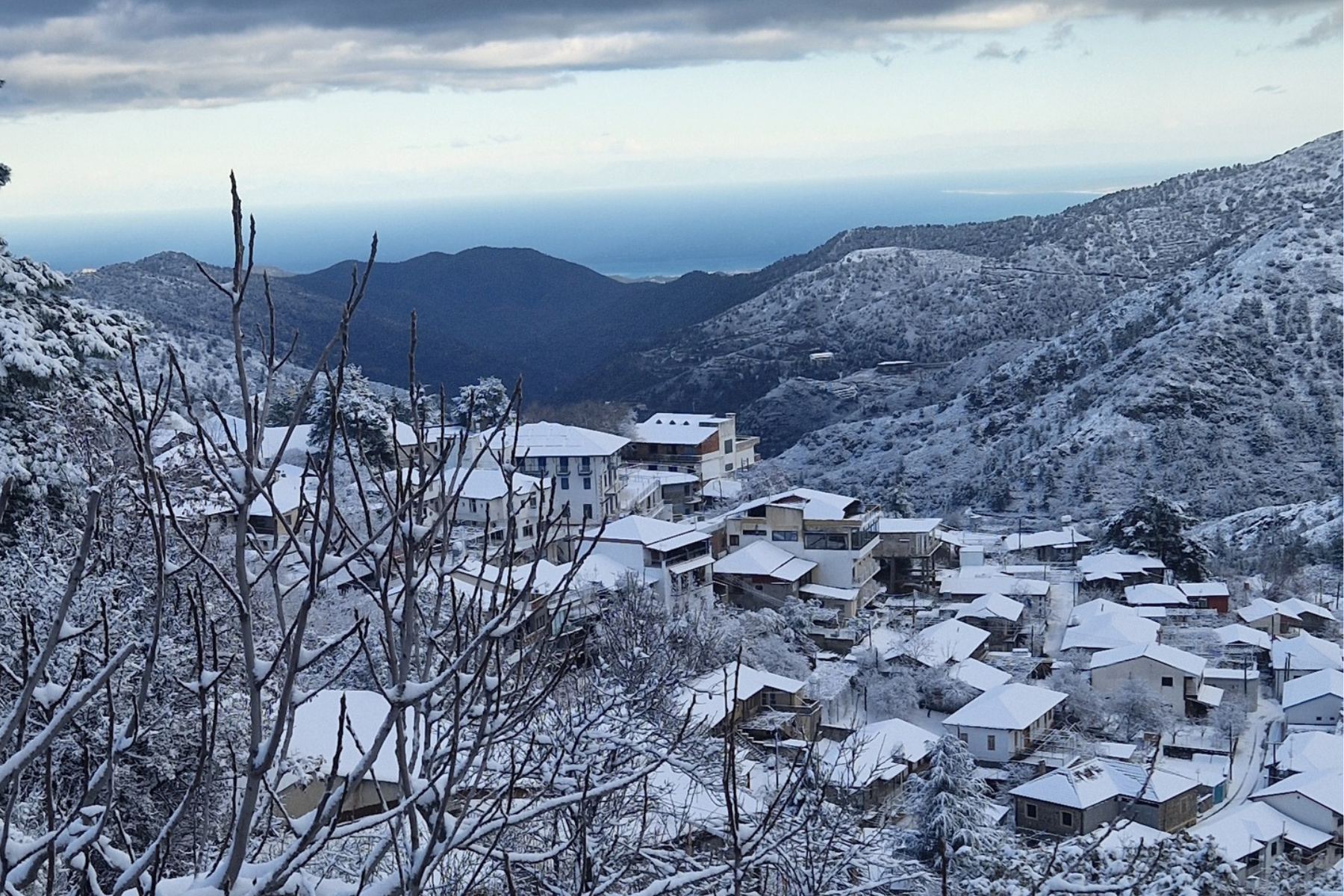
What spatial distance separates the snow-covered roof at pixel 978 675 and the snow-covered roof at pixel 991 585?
146 inches

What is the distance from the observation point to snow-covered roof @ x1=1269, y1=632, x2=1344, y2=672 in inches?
565

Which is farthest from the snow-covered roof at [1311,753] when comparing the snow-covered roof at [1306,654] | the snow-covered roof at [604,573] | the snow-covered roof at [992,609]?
the snow-covered roof at [604,573]

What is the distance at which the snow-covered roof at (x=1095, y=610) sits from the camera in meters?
16.3

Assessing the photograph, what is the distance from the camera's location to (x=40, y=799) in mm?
4398

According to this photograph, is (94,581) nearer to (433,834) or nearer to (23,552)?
(23,552)

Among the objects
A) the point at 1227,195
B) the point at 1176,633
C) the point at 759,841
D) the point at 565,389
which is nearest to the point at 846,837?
the point at 759,841

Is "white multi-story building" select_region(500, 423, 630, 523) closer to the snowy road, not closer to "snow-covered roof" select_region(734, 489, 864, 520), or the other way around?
"snow-covered roof" select_region(734, 489, 864, 520)

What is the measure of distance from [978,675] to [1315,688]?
3610mm

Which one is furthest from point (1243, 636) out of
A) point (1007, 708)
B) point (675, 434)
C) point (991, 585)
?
point (675, 434)

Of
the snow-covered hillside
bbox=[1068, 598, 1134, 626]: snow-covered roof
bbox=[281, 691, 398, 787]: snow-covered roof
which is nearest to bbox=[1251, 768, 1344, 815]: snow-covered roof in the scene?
bbox=[1068, 598, 1134, 626]: snow-covered roof

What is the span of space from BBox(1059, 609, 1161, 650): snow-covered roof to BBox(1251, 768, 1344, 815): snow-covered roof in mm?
3807

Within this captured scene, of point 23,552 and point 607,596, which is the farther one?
point 607,596

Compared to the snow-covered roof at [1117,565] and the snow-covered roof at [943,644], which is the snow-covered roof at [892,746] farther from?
the snow-covered roof at [1117,565]

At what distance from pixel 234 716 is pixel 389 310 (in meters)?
52.6
